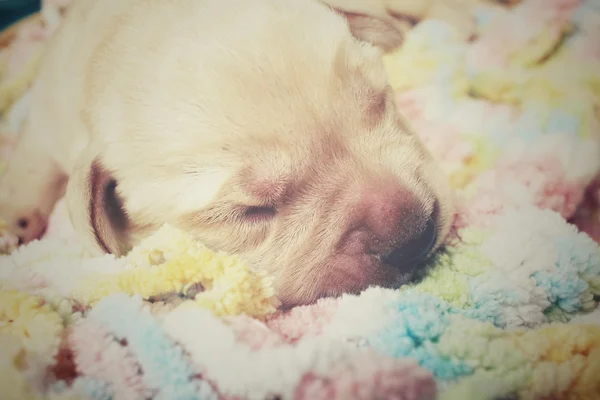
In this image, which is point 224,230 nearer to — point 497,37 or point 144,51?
point 144,51

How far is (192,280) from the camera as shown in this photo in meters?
0.80

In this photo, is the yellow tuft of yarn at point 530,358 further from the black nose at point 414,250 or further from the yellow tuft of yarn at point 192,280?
the yellow tuft of yarn at point 192,280

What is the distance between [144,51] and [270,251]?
17.9 inches

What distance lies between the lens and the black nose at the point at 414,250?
827mm

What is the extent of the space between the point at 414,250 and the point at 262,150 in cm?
32

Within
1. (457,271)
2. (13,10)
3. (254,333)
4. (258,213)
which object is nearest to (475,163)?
(457,271)

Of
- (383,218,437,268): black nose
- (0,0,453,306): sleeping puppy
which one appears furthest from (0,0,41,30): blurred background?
(383,218,437,268): black nose

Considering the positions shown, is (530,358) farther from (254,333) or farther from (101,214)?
(101,214)

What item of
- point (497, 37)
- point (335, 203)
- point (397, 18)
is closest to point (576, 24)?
point (497, 37)

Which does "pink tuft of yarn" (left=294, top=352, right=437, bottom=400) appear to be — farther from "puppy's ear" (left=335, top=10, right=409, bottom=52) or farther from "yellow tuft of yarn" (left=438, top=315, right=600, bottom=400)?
"puppy's ear" (left=335, top=10, right=409, bottom=52)

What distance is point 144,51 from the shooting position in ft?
2.95

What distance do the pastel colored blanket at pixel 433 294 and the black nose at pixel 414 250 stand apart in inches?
1.5

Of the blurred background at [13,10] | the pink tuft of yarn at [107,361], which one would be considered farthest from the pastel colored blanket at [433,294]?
the blurred background at [13,10]

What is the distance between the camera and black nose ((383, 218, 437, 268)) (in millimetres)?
827
